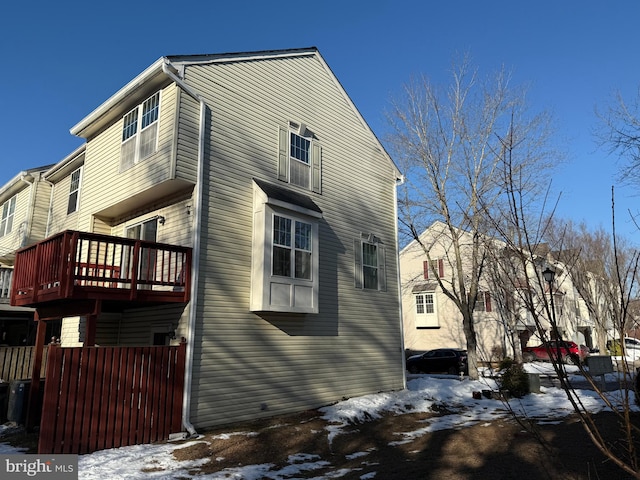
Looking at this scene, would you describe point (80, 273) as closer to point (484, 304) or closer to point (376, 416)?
point (376, 416)

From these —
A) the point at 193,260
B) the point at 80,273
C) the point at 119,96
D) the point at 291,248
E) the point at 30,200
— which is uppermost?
the point at 119,96

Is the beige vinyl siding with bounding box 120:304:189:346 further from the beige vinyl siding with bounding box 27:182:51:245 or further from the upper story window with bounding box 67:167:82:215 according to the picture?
the beige vinyl siding with bounding box 27:182:51:245

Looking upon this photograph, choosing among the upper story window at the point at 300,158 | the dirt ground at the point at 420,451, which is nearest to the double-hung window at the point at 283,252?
the upper story window at the point at 300,158

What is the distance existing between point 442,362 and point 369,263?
10853 millimetres

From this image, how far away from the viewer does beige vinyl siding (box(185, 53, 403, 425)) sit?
429 inches

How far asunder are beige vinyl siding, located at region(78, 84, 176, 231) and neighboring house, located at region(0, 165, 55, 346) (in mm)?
5071

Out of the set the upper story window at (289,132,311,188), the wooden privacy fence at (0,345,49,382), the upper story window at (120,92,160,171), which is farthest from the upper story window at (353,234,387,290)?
the wooden privacy fence at (0,345,49,382)

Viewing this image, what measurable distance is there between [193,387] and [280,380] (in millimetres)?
2643

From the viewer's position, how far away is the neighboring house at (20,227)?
55.9 ft

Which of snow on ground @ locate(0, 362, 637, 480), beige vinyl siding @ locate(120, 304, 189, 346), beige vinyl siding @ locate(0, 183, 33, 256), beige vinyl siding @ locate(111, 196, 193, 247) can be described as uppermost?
beige vinyl siding @ locate(0, 183, 33, 256)

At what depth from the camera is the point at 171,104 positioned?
36.5 ft

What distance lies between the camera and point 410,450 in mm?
8398

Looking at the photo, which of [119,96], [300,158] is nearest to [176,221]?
[119,96]

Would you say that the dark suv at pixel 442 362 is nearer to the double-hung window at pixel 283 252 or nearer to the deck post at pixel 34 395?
the double-hung window at pixel 283 252
